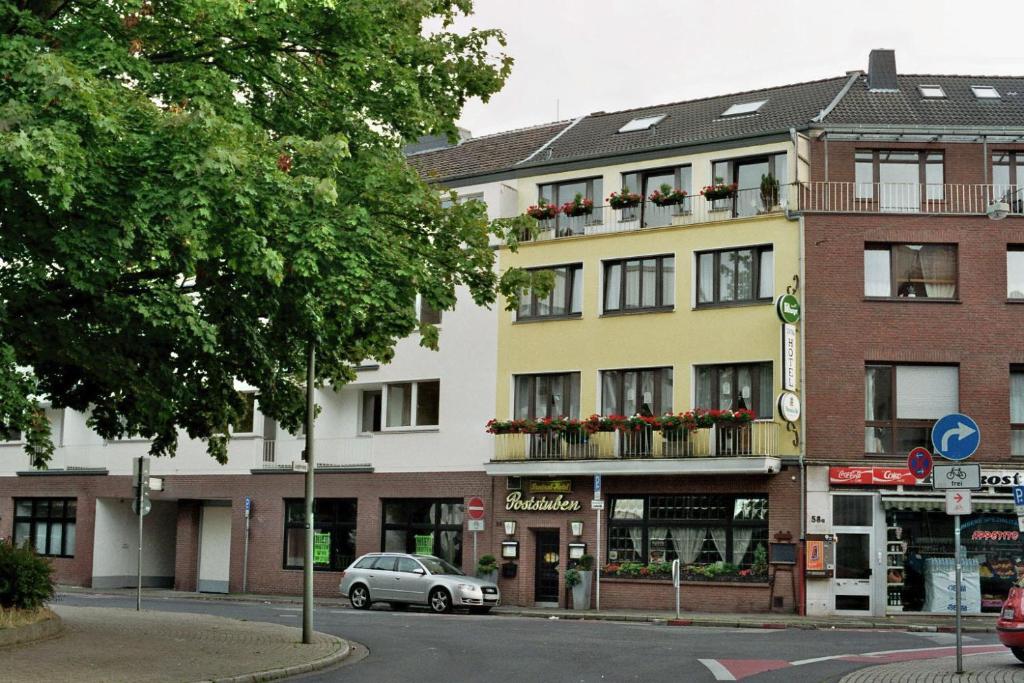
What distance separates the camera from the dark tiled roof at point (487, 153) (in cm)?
3797

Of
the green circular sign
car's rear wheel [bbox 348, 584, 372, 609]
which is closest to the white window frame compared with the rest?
car's rear wheel [bbox 348, 584, 372, 609]

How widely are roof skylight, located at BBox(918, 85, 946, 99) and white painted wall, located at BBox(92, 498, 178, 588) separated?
2674cm

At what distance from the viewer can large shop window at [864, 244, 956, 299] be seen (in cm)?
3144

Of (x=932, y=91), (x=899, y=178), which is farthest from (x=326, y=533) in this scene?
(x=932, y=91)

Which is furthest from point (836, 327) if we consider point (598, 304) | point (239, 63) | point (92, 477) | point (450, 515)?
point (92, 477)

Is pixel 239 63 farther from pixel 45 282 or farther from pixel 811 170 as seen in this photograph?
pixel 811 170

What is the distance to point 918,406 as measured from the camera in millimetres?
31109

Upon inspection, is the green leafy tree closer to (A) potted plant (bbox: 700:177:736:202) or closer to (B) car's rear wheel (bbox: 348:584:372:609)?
(B) car's rear wheel (bbox: 348:584:372:609)

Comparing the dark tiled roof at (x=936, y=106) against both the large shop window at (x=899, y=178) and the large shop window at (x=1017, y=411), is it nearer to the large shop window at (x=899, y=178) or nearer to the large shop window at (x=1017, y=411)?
the large shop window at (x=899, y=178)

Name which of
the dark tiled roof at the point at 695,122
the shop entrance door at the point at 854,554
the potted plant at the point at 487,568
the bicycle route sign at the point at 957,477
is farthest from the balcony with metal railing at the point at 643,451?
the bicycle route sign at the point at 957,477

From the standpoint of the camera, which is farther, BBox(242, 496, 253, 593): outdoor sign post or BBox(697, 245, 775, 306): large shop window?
BBox(242, 496, 253, 593): outdoor sign post

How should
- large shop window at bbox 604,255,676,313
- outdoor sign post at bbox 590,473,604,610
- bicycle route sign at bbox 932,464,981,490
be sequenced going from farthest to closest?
large shop window at bbox 604,255,676,313 < outdoor sign post at bbox 590,473,604,610 < bicycle route sign at bbox 932,464,981,490

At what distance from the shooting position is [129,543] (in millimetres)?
44188

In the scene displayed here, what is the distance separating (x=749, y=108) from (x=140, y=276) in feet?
77.2
